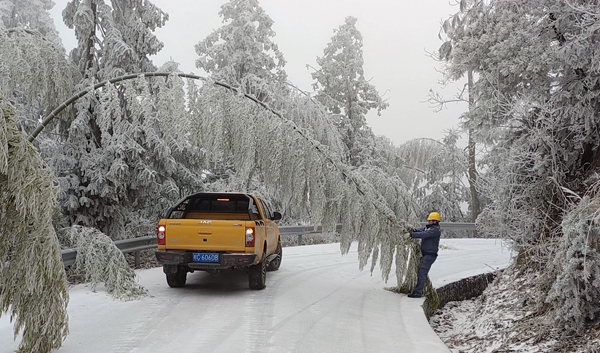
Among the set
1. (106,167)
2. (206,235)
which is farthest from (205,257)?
(106,167)

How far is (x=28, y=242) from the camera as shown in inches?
200

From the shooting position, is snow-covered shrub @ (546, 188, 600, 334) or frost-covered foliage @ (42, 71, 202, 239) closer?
snow-covered shrub @ (546, 188, 600, 334)

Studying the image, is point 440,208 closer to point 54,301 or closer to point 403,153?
point 403,153

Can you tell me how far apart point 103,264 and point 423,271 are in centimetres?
575

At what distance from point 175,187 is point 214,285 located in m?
4.97

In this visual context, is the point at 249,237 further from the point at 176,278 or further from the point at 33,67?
the point at 33,67

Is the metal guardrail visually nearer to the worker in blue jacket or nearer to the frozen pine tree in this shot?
the frozen pine tree

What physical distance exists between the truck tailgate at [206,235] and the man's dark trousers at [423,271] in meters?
3.34

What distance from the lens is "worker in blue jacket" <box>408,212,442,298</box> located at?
9.62 metres

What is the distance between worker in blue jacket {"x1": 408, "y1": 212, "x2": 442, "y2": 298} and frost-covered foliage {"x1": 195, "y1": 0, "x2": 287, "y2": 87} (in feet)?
43.5

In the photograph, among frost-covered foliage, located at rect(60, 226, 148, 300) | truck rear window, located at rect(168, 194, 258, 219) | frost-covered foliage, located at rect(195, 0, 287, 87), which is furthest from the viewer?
frost-covered foliage, located at rect(195, 0, 287, 87)

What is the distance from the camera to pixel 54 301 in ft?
17.1

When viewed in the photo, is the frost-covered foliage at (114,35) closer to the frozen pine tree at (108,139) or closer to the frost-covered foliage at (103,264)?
the frozen pine tree at (108,139)

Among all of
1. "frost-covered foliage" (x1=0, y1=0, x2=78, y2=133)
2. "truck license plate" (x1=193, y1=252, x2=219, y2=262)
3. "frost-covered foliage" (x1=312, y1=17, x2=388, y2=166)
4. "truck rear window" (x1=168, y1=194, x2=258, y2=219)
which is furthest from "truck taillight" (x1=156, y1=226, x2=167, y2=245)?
"frost-covered foliage" (x1=312, y1=17, x2=388, y2=166)
